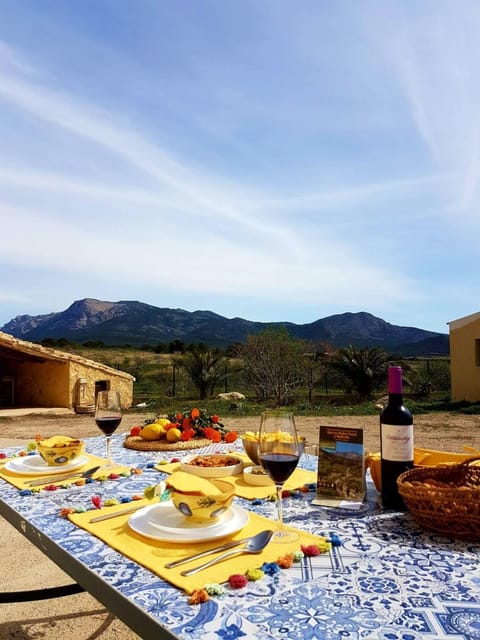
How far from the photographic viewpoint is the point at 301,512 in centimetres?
145

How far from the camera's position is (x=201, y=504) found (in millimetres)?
1244

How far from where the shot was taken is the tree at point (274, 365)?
18156 mm

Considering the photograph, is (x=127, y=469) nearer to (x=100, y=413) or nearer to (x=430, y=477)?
(x=100, y=413)

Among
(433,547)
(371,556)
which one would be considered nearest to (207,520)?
(371,556)

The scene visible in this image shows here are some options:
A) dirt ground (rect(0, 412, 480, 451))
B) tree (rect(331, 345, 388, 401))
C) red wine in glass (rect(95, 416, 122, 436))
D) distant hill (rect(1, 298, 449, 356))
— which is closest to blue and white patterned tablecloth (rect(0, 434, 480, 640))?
red wine in glass (rect(95, 416, 122, 436))

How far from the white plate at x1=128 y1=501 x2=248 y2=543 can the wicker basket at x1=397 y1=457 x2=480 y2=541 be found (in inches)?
17.3

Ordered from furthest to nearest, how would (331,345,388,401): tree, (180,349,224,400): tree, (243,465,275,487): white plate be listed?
(180,349,224,400): tree → (331,345,388,401): tree → (243,465,275,487): white plate

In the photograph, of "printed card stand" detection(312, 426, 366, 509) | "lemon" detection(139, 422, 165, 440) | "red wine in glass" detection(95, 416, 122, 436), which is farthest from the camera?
"lemon" detection(139, 422, 165, 440)

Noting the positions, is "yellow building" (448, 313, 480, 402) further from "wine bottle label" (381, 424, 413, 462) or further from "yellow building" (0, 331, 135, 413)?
"wine bottle label" (381, 424, 413, 462)

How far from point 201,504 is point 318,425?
9.65 metres

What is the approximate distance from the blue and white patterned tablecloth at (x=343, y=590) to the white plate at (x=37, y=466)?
0.56 m

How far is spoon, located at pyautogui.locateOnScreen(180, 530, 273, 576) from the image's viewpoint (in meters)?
1.03

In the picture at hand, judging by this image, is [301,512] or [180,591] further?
[301,512]

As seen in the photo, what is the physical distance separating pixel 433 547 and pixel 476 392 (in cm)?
1514
